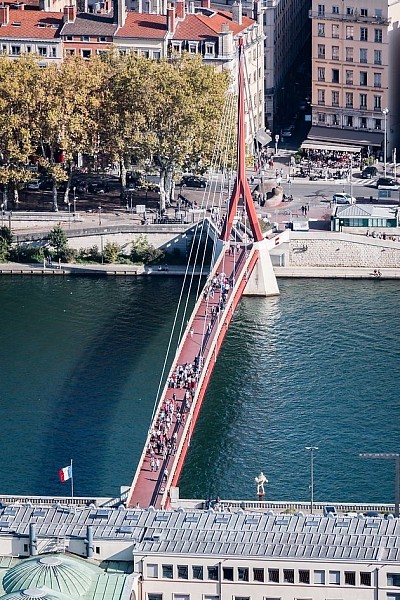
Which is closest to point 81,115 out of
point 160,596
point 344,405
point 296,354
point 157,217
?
point 157,217

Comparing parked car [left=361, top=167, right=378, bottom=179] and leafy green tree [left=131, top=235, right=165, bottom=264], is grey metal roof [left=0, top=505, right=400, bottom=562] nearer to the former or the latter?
leafy green tree [left=131, top=235, right=165, bottom=264]

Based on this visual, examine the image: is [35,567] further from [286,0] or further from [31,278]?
[286,0]

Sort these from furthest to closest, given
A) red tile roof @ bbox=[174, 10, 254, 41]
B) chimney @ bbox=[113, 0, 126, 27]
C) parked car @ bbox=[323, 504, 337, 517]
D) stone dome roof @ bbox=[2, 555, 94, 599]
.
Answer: chimney @ bbox=[113, 0, 126, 27], red tile roof @ bbox=[174, 10, 254, 41], parked car @ bbox=[323, 504, 337, 517], stone dome roof @ bbox=[2, 555, 94, 599]

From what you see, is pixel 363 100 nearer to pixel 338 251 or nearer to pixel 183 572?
pixel 338 251

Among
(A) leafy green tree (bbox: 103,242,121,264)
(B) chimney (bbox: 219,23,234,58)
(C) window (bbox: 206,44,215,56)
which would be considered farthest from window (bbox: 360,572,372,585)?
(C) window (bbox: 206,44,215,56)

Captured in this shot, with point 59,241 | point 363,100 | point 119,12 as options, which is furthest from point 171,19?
point 59,241
